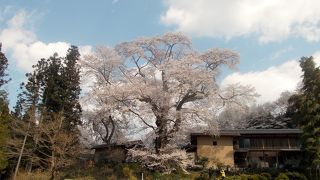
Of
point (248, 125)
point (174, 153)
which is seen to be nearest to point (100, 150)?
point (174, 153)

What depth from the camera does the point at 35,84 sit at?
127 feet

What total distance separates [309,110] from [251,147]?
11.9 metres

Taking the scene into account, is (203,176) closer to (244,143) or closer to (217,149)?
(217,149)

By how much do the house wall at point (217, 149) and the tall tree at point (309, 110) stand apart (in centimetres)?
932

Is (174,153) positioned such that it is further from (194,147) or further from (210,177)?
(194,147)


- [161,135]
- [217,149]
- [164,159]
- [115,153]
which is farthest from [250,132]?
[115,153]

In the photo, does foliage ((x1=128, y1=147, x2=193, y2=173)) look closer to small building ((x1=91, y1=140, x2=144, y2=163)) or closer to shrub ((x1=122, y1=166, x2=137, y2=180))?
shrub ((x1=122, y1=166, x2=137, y2=180))

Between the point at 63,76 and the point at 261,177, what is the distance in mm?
21982

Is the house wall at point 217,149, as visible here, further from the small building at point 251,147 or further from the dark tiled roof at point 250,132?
the dark tiled roof at point 250,132

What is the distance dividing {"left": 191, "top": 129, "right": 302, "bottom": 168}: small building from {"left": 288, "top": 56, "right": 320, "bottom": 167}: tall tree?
9020 millimetres

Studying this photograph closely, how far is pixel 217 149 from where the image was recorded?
38750 mm

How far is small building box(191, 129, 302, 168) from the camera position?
127 feet

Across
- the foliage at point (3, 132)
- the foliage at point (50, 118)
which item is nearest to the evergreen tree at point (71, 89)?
the foliage at point (50, 118)

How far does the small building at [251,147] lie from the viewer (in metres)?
38.6
